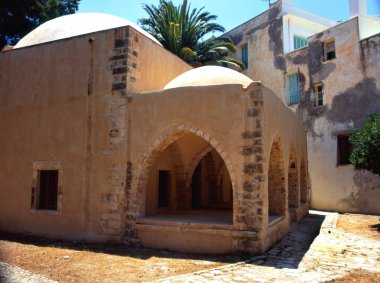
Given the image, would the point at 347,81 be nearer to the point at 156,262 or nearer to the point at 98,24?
the point at 98,24

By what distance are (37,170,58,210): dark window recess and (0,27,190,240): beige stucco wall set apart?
26 centimetres

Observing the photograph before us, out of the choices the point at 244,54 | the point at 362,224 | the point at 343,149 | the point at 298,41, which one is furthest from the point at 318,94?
the point at 362,224

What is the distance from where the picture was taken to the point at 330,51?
576 inches

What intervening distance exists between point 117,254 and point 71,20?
279 inches

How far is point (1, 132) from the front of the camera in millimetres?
9789

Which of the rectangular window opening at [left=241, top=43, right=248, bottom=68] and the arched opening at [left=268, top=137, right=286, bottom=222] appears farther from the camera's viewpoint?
the rectangular window opening at [left=241, top=43, right=248, bottom=68]

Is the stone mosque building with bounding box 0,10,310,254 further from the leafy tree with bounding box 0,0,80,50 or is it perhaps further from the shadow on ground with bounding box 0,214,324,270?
the leafy tree with bounding box 0,0,80,50

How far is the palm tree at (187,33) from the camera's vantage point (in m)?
17.3

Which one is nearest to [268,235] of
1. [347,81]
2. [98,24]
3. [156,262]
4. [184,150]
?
[156,262]

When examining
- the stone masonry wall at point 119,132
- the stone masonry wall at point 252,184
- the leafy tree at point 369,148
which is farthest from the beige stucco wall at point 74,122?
the leafy tree at point 369,148

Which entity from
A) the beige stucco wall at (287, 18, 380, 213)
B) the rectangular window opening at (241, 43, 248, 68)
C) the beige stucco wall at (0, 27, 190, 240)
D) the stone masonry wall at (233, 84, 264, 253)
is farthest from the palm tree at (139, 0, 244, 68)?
the stone masonry wall at (233, 84, 264, 253)

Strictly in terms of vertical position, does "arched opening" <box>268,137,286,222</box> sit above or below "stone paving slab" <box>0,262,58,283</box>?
above

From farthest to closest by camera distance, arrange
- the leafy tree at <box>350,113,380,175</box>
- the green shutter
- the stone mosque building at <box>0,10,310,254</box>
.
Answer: the green shutter < the leafy tree at <box>350,113,380,175</box> < the stone mosque building at <box>0,10,310,254</box>

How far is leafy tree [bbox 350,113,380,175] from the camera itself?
9.69 meters
